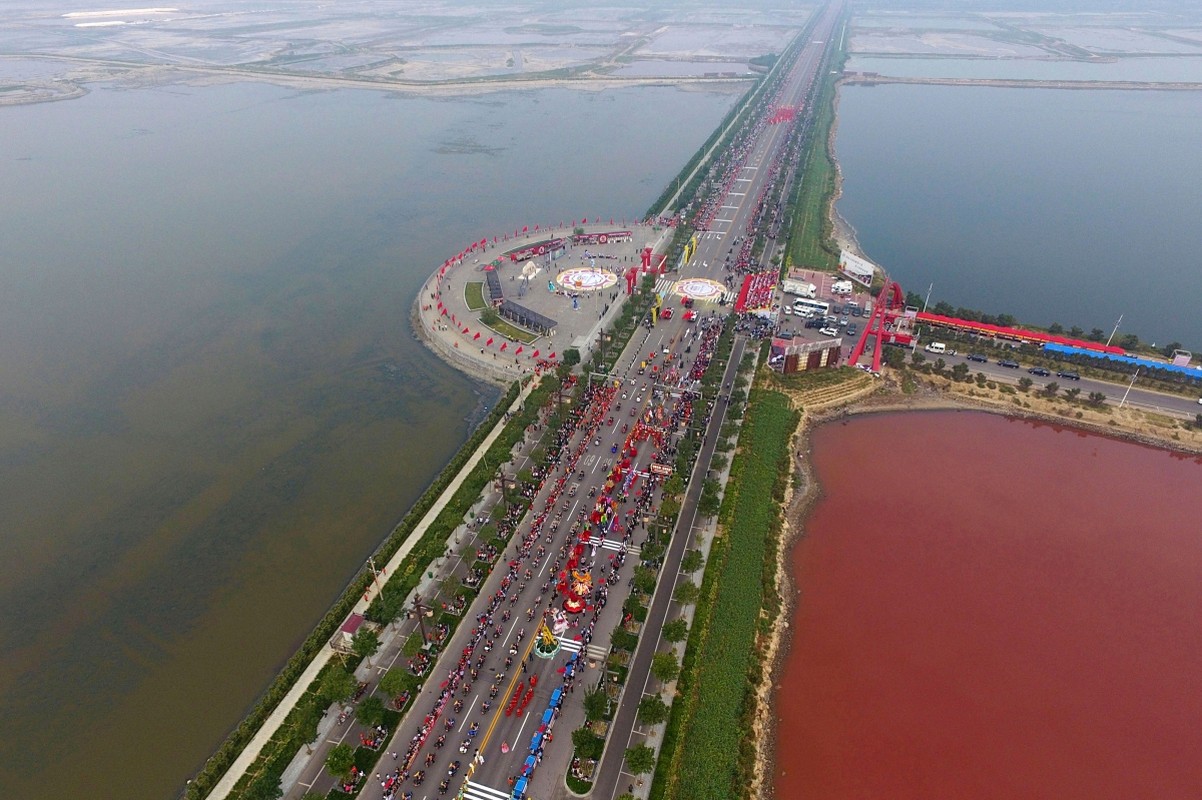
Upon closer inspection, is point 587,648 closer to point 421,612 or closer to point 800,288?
point 421,612

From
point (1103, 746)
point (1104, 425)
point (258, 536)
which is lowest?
point (258, 536)

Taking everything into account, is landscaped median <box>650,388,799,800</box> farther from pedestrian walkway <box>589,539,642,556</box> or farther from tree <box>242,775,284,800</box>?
tree <box>242,775,284,800</box>

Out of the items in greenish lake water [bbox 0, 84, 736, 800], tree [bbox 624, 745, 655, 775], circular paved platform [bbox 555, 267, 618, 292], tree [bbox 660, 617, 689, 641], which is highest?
circular paved platform [bbox 555, 267, 618, 292]

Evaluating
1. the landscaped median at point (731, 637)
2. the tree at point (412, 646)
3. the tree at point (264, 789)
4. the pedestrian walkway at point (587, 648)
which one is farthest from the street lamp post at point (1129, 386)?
the tree at point (264, 789)

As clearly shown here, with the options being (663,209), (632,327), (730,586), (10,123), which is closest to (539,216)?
(663,209)

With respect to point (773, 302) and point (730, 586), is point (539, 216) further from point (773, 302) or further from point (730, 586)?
point (730, 586)

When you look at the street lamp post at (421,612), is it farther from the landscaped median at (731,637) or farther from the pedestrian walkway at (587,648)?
the landscaped median at (731,637)

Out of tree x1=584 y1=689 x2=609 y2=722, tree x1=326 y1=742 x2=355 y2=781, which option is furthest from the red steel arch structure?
tree x1=326 y1=742 x2=355 y2=781
